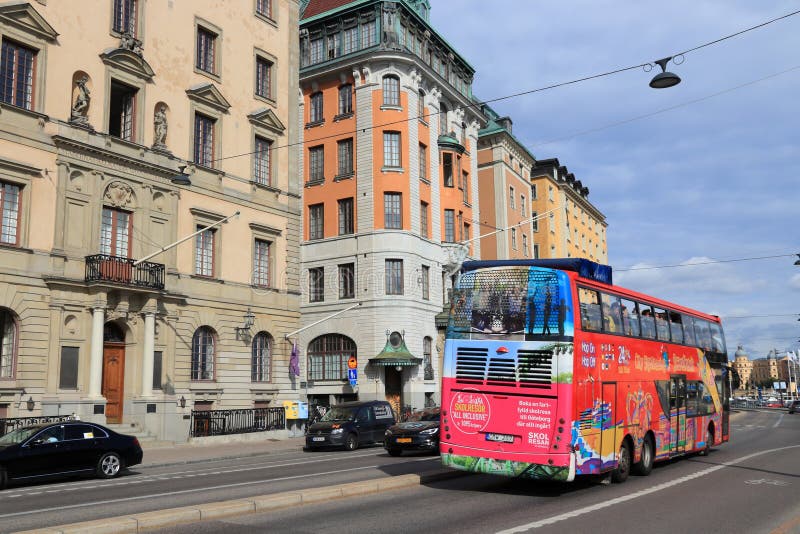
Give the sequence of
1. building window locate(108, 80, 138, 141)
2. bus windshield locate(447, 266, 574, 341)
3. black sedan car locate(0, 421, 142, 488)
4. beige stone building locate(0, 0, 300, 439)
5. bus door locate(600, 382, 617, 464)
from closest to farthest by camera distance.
Answer: bus windshield locate(447, 266, 574, 341) < bus door locate(600, 382, 617, 464) < black sedan car locate(0, 421, 142, 488) < beige stone building locate(0, 0, 300, 439) < building window locate(108, 80, 138, 141)

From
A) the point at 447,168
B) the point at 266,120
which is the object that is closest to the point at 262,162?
the point at 266,120

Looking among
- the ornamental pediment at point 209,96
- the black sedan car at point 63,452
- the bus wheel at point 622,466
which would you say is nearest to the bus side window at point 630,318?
the bus wheel at point 622,466

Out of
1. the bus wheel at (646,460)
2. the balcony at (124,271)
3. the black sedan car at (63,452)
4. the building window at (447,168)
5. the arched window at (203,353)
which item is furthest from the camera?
the building window at (447,168)

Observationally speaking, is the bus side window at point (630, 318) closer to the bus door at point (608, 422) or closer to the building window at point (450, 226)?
the bus door at point (608, 422)

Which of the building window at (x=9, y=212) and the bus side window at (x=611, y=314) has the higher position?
the building window at (x=9, y=212)

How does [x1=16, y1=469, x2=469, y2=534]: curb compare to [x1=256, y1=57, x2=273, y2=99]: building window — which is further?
[x1=256, y1=57, x2=273, y2=99]: building window

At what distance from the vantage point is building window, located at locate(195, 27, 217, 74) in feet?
108

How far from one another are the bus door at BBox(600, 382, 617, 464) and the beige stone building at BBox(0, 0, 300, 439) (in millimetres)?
18848

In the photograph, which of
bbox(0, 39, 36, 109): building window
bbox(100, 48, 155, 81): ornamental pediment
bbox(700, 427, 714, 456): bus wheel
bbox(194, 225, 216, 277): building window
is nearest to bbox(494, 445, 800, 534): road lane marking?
bbox(700, 427, 714, 456): bus wheel

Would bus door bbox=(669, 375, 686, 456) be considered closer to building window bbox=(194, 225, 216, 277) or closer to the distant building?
building window bbox=(194, 225, 216, 277)

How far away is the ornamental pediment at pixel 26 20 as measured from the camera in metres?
24.8

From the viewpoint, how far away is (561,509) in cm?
1138

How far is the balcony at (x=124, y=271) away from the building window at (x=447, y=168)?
23.3 meters

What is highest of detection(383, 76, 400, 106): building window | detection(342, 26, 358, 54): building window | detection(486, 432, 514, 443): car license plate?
detection(342, 26, 358, 54): building window
